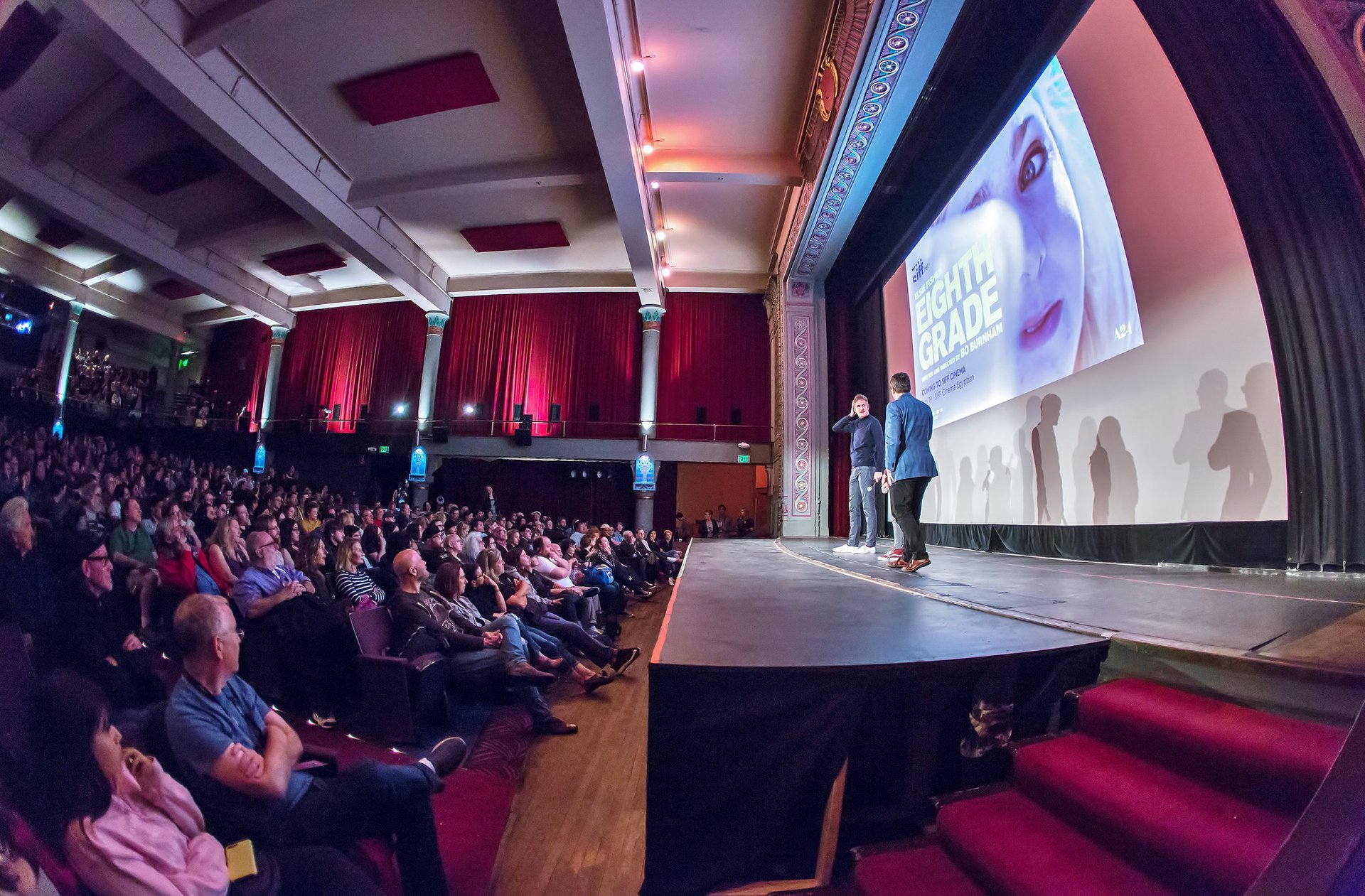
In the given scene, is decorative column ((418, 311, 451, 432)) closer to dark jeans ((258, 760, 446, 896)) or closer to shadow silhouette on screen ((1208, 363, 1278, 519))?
dark jeans ((258, 760, 446, 896))

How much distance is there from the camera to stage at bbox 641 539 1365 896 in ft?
4.09

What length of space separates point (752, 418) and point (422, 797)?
398 inches

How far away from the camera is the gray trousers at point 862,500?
14.6ft

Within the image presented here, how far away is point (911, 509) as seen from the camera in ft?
10.6

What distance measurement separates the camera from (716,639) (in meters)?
1.53

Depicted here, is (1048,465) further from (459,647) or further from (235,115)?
(235,115)

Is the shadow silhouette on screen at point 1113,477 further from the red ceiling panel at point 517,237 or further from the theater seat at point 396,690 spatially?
the red ceiling panel at point 517,237

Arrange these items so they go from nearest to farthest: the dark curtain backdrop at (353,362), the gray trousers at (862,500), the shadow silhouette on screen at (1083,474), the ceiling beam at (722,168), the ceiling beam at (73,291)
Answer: the shadow silhouette on screen at (1083,474) < the gray trousers at (862,500) < the ceiling beam at (73,291) < the ceiling beam at (722,168) < the dark curtain backdrop at (353,362)

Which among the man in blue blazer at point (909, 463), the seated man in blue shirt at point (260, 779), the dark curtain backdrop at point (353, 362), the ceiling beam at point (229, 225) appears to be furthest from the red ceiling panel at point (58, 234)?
the man in blue blazer at point (909, 463)

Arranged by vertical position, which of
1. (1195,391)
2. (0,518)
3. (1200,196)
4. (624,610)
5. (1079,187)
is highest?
(1079,187)

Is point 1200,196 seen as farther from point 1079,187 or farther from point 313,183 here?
point 313,183

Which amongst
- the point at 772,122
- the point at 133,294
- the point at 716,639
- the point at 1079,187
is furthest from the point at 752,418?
the point at 133,294

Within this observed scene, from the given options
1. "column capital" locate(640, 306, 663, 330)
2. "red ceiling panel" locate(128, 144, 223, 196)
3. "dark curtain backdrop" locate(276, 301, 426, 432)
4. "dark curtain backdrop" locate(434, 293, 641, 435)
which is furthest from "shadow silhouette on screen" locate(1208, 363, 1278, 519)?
"dark curtain backdrop" locate(276, 301, 426, 432)

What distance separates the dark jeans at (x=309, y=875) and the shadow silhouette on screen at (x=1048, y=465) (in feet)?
14.7
